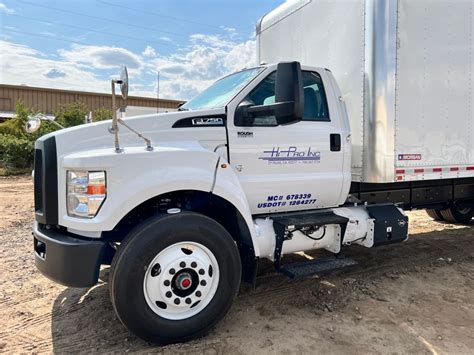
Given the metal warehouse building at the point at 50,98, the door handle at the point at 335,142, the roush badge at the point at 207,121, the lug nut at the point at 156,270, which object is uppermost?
the metal warehouse building at the point at 50,98

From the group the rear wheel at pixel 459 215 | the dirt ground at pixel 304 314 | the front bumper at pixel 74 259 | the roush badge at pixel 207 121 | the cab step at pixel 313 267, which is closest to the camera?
the front bumper at pixel 74 259

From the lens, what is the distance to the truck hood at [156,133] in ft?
11.0

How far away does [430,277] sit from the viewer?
495cm

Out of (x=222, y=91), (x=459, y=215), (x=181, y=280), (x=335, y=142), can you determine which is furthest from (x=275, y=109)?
(x=459, y=215)

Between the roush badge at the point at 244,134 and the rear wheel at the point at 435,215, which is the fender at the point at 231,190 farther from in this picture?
the rear wheel at the point at 435,215

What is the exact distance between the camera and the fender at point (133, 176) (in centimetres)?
308

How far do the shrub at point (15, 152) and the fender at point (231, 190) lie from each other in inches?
698

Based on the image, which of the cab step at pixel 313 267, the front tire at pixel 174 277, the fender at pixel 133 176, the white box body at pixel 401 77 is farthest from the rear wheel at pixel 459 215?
the fender at pixel 133 176

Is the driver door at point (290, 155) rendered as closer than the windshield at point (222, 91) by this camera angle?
Yes

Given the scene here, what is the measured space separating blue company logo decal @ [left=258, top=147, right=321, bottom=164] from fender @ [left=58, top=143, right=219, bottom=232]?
0.81 metres

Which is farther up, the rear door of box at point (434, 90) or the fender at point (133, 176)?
the rear door of box at point (434, 90)

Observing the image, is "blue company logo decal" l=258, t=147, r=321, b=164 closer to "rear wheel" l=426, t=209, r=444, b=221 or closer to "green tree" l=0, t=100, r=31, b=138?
"rear wheel" l=426, t=209, r=444, b=221

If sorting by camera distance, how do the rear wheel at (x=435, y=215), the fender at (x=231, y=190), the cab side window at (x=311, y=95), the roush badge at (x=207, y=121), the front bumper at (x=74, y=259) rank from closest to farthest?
the front bumper at (x=74, y=259) < the fender at (x=231, y=190) < the roush badge at (x=207, y=121) < the cab side window at (x=311, y=95) < the rear wheel at (x=435, y=215)

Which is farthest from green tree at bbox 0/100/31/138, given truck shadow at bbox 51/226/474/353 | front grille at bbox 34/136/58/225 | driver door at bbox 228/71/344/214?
driver door at bbox 228/71/344/214
